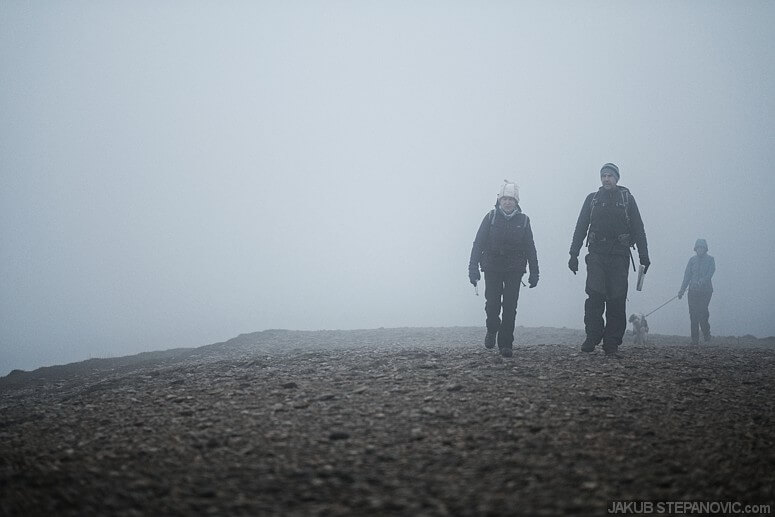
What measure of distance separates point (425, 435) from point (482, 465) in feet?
2.78

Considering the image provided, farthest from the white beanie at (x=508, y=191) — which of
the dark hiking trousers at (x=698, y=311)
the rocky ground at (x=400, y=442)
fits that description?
the dark hiking trousers at (x=698, y=311)

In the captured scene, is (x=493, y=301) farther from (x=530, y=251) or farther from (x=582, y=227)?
(x=582, y=227)

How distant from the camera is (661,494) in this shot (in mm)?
3406

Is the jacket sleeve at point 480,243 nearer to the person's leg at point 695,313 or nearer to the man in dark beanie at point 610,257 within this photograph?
the man in dark beanie at point 610,257

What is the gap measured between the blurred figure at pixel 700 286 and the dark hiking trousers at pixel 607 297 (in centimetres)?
1060

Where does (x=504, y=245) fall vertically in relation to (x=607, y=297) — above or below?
above

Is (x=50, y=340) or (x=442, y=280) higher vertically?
(x=442, y=280)

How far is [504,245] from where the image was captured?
9992 millimetres

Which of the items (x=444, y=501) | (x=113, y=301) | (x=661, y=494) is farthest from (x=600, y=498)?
(x=113, y=301)

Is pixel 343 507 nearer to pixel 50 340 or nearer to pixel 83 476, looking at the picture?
pixel 83 476

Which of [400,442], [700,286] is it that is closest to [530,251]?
[400,442]

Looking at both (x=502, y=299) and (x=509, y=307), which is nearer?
(x=509, y=307)

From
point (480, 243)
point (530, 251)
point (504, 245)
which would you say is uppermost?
point (480, 243)

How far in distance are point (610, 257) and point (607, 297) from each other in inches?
36.3
